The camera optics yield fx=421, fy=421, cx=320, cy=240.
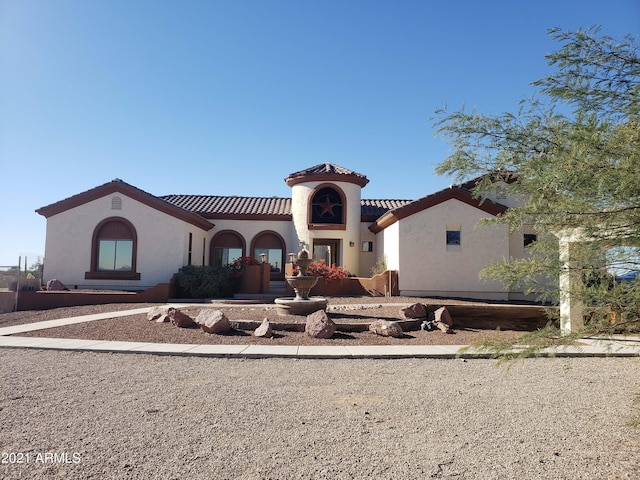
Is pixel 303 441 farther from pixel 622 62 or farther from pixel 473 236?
pixel 473 236

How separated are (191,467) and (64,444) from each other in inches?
56.6

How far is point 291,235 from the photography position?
24.1 m

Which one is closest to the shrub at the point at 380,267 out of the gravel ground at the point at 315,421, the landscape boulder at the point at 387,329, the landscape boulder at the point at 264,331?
the landscape boulder at the point at 387,329

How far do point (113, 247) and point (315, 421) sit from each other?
1847 cm

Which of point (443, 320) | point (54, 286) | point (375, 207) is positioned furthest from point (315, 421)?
point (375, 207)

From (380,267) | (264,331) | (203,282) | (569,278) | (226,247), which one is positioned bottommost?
(264,331)

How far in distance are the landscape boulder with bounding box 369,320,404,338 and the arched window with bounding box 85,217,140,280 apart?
13.9 meters

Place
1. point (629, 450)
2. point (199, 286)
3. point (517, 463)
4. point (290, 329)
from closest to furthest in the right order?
point (517, 463), point (629, 450), point (290, 329), point (199, 286)

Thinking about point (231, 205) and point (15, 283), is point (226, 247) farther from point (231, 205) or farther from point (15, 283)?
point (15, 283)

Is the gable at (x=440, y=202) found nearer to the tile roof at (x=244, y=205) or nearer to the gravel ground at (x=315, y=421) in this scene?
the tile roof at (x=244, y=205)

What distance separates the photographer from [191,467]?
142 inches

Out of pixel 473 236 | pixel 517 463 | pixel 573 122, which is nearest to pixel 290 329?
pixel 517 463

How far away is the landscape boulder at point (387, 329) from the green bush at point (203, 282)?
390 inches

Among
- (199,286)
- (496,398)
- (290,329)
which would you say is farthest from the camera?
(199,286)
